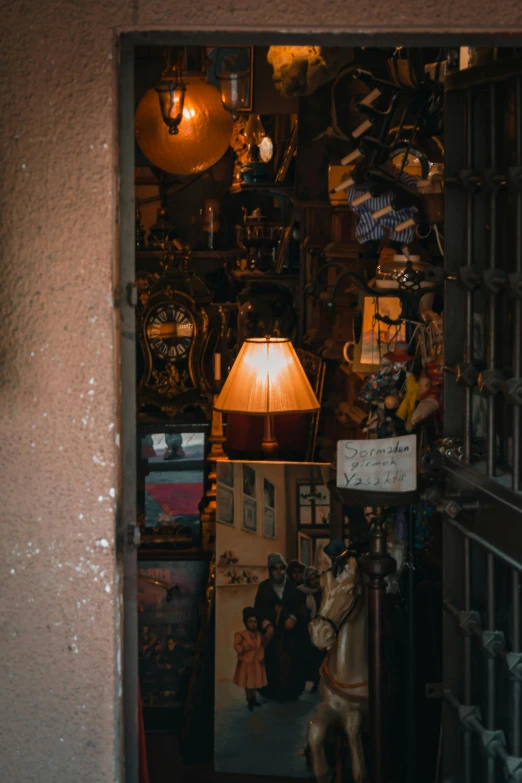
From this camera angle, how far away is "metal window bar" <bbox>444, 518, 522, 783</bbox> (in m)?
2.21

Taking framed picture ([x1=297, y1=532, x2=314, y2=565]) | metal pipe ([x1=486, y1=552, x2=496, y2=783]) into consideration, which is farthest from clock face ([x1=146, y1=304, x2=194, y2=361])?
metal pipe ([x1=486, y1=552, x2=496, y2=783])

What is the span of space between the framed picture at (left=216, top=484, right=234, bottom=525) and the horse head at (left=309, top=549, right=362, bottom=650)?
0.48 m

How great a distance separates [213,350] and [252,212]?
1.21m

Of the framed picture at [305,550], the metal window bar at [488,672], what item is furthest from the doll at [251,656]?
the metal window bar at [488,672]

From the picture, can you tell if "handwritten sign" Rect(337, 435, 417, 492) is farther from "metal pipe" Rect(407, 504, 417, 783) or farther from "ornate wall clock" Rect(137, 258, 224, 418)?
"ornate wall clock" Rect(137, 258, 224, 418)

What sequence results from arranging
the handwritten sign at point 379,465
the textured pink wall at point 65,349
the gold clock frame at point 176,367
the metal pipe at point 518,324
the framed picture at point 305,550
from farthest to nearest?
the gold clock frame at point 176,367
the framed picture at point 305,550
the handwritten sign at point 379,465
the metal pipe at point 518,324
the textured pink wall at point 65,349

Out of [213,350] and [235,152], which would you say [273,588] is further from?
[235,152]

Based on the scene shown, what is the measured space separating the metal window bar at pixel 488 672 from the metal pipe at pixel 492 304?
216mm

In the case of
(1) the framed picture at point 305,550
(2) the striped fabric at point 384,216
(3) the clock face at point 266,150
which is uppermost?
(3) the clock face at point 266,150

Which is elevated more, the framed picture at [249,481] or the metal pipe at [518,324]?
the metal pipe at [518,324]

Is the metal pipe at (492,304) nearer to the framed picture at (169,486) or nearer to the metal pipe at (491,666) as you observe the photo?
the metal pipe at (491,666)

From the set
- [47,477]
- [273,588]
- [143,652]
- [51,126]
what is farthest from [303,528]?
[51,126]

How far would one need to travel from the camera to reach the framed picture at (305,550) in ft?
11.4

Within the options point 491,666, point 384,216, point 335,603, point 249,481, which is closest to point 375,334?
point 384,216
